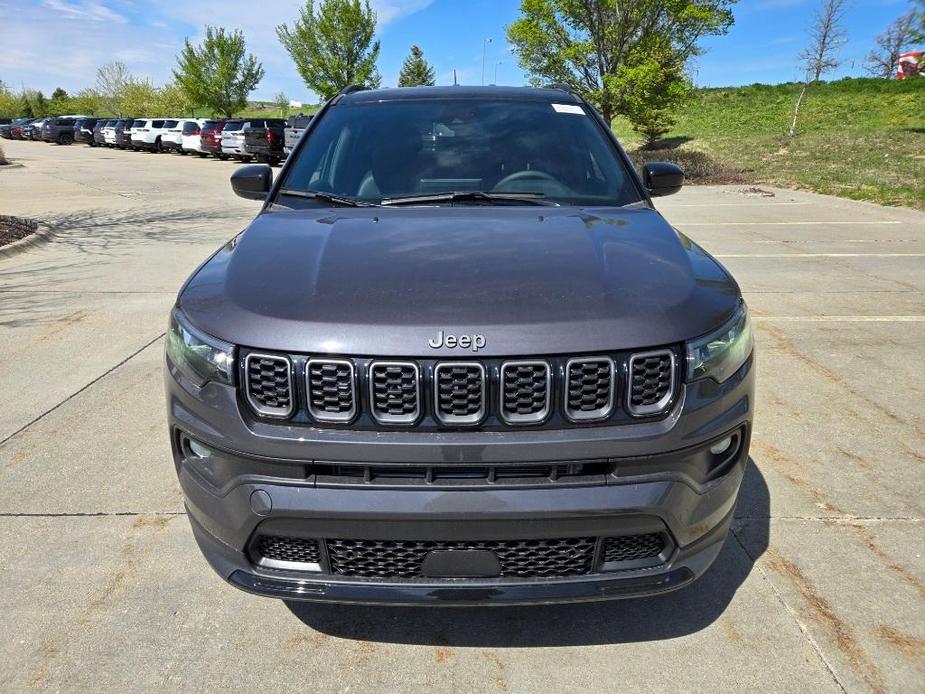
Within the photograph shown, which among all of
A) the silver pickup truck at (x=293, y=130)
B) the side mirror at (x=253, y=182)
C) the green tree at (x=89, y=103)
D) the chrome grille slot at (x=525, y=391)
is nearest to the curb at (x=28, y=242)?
the side mirror at (x=253, y=182)

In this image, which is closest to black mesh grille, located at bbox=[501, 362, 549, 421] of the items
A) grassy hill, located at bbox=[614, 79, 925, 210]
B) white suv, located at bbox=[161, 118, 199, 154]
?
grassy hill, located at bbox=[614, 79, 925, 210]

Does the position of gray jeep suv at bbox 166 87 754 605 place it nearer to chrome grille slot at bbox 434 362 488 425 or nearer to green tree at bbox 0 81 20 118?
chrome grille slot at bbox 434 362 488 425

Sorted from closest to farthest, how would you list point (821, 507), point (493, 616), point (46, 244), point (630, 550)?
point (630, 550)
point (493, 616)
point (821, 507)
point (46, 244)

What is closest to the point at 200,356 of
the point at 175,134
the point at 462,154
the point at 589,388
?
the point at 589,388

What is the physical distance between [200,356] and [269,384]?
27 cm

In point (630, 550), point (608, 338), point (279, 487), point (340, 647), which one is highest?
point (608, 338)

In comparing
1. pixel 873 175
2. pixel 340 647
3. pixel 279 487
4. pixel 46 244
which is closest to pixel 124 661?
pixel 340 647

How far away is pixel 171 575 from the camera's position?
8.94ft

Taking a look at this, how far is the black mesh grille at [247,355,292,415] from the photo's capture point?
1.96 m

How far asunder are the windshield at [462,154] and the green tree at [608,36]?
68.1 feet

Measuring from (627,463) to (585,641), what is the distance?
78 cm

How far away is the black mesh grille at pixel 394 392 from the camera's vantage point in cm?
192

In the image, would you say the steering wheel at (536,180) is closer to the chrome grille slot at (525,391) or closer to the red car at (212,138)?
the chrome grille slot at (525,391)

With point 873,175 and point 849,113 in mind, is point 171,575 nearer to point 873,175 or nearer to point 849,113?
point 873,175
